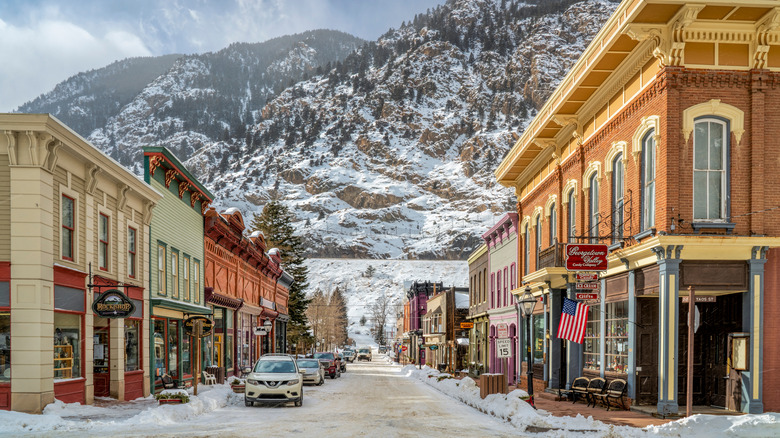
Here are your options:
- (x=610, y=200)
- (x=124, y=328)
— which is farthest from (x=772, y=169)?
(x=124, y=328)

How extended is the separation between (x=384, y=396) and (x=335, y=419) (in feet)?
36.3

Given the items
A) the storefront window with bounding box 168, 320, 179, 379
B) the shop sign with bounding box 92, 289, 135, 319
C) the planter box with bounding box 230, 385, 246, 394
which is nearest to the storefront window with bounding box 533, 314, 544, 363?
the planter box with bounding box 230, 385, 246, 394

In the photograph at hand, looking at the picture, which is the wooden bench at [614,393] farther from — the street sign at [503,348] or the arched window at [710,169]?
the arched window at [710,169]

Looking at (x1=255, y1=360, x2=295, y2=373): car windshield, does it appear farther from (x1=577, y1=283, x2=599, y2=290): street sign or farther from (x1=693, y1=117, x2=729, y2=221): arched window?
(x1=693, y1=117, x2=729, y2=221): arched window

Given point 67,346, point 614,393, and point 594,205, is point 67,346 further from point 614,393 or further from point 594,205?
point 594,205

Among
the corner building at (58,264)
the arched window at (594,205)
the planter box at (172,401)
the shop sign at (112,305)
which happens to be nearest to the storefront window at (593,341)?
the arched window at (594,205)

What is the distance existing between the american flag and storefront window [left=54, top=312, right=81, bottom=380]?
1415cm

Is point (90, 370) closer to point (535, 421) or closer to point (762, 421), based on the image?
point (535, 421)

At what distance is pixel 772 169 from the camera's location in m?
18.7

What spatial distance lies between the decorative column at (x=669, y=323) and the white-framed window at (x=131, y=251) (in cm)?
1694

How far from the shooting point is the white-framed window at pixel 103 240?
2383cm

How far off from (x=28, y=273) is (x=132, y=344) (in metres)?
8.28

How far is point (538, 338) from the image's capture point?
111 ft

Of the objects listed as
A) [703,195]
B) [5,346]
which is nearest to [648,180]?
[703,195]
